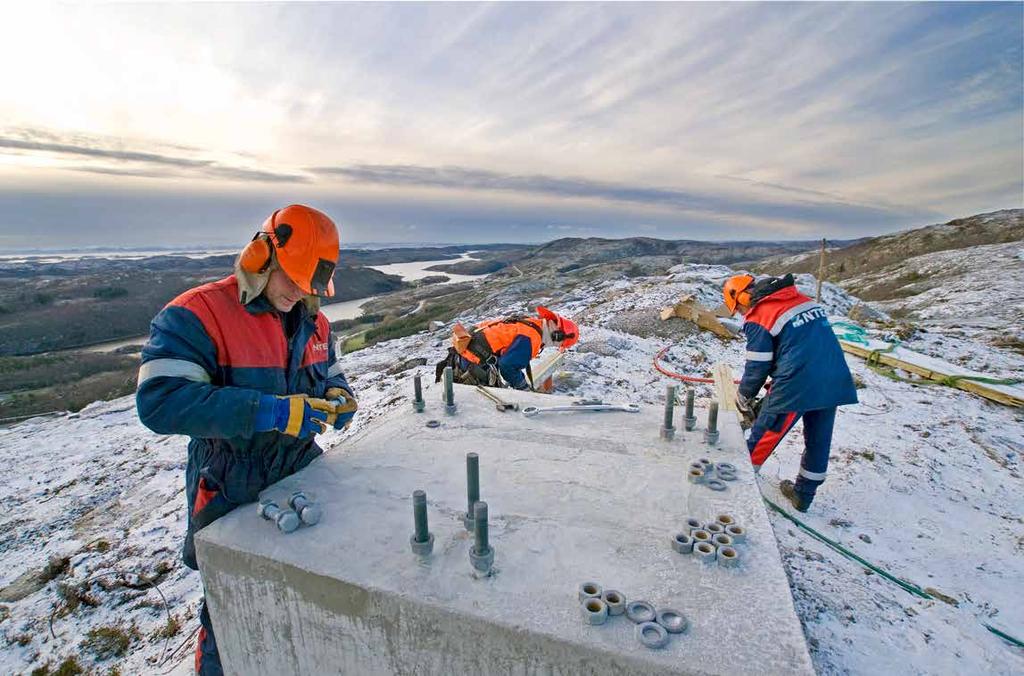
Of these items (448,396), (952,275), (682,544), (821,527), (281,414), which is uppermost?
(281,414)

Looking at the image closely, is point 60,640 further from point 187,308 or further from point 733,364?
point 733,364

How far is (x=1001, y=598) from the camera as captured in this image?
347 centimetres

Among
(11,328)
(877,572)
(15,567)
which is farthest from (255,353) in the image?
(11,328)

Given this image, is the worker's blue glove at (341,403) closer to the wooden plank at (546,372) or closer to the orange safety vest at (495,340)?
the orange safety vest at (495,340)

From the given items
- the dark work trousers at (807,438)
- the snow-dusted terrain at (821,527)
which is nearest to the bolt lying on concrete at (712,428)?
the snow-dusted terrain at (821,527)

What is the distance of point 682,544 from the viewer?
202cm

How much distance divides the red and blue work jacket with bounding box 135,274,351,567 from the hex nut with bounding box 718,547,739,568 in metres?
2.12

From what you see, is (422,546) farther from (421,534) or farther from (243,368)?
(243,368)

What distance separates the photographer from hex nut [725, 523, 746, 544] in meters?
2.06

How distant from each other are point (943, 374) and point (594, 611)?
9098mm

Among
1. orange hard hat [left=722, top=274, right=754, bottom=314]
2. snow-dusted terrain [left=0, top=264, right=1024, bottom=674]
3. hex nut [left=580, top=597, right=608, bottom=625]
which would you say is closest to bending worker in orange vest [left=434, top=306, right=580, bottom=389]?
snow-dusted terrain [left=0, top=264, right=1024, bottom=674]

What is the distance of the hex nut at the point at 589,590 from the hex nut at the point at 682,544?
0.44 meters

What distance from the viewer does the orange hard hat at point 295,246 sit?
229 cm

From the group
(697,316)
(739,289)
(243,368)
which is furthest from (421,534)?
(697,316)
